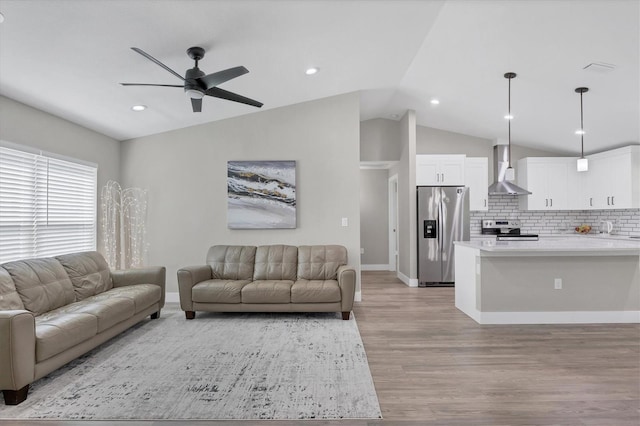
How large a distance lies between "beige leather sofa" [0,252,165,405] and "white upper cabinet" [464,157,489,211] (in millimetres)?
5355

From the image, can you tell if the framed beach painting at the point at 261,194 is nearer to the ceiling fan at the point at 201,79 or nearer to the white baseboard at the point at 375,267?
the ceiling fan at the point at 201,79

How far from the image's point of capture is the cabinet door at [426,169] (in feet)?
21.6

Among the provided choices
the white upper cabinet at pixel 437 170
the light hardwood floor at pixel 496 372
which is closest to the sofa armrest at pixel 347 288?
the light hardwood floor at pixel 496 372

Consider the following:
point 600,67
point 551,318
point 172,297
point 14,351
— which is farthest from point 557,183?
point 14,351

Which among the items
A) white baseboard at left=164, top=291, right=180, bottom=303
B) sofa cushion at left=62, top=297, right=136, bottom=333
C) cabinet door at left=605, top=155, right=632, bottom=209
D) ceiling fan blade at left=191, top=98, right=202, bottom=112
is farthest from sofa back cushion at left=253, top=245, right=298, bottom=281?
cabinet door at left=605, top=155, right=632, bottom=209

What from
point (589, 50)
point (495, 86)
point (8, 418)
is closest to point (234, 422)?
point (8, 418)

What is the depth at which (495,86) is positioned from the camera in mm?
4898

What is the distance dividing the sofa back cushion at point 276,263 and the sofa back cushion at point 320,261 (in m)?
0.10

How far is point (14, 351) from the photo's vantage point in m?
2.35

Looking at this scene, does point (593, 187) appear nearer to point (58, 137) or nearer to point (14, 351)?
point (14, 351)

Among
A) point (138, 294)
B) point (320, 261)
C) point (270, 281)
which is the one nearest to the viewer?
point (138, 294)

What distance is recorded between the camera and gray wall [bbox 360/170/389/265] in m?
8.34


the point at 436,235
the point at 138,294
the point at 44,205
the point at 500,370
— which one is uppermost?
the point at 44,205

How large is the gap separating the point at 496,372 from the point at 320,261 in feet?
8.25
